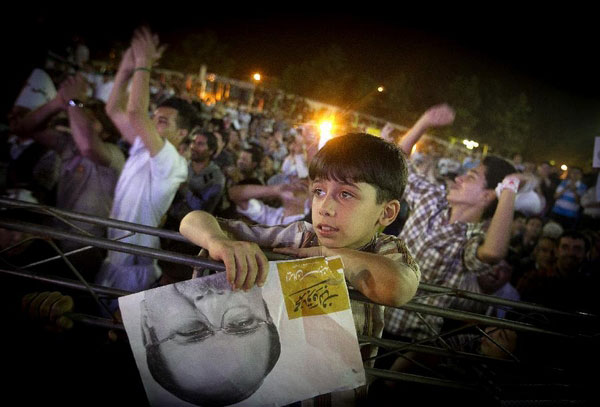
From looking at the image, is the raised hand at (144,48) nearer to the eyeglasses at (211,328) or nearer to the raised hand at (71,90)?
the raised hand at (71,90)

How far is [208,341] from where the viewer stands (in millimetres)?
1122

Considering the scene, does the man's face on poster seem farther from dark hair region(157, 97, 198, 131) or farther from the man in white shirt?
dark hair region(157, 97, 198, 131)

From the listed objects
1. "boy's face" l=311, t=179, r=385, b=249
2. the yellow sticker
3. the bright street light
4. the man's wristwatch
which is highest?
the bright street light

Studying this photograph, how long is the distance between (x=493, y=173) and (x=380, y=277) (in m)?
2.91

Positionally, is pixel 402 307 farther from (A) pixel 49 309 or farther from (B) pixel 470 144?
(B) pixel 470 144

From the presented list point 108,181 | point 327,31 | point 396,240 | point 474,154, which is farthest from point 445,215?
point 108,181

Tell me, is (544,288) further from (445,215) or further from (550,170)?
(550,170)

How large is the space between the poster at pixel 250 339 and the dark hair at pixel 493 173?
2.91 meters

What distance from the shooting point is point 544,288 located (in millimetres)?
4012

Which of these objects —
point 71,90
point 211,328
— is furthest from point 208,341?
point 71,90

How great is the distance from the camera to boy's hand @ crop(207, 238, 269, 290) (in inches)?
41.4

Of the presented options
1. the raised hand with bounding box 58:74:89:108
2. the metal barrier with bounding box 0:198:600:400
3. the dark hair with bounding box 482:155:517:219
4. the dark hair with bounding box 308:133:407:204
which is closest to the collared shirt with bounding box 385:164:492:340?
the dark hair with bounding box 482:155:517:219

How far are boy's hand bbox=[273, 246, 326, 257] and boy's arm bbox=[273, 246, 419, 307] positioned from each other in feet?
0.28

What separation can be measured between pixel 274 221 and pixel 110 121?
257 centimetres
